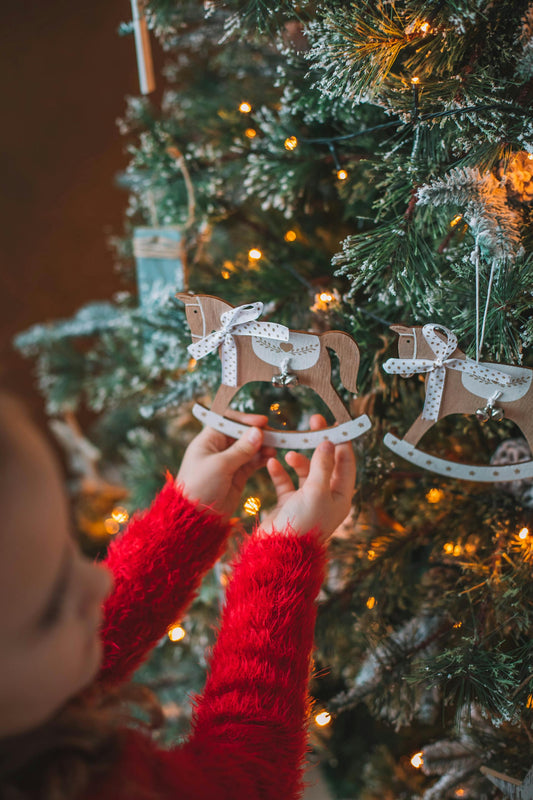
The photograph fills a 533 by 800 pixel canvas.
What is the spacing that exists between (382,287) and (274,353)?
0.47 ft

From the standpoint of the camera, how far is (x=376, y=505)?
2.47 ft

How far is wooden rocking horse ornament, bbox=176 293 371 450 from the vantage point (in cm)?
60

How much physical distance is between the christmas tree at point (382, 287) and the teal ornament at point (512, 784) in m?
0.04

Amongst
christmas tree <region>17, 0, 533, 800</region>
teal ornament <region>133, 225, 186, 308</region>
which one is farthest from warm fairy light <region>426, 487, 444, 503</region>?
teal ornament <region>133, 225, 186, 308</region>

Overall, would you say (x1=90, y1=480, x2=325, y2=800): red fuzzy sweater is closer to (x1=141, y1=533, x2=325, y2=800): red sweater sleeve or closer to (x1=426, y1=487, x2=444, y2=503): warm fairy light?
(x1=141, y1=533, x2=325, y2=800): red sweater sleeve

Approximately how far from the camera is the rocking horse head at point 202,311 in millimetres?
611

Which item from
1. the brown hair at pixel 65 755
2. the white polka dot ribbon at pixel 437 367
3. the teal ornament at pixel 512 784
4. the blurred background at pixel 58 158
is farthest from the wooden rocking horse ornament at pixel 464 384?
the blurred background at pixel 58 158

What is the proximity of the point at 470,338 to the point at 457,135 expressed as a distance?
0.70 ft

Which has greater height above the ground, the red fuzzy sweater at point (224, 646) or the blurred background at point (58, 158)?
the blurred background at point (58, 158)

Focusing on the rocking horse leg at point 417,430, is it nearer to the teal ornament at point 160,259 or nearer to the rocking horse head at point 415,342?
the rocking horse head at point 415,342

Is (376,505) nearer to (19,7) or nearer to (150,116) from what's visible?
(150,116)

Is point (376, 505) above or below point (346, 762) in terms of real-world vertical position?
above

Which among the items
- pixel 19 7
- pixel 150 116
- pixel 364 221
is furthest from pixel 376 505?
pixel 19 7

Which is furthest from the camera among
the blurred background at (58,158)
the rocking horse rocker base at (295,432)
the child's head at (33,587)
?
the blurred background at (58,158)
